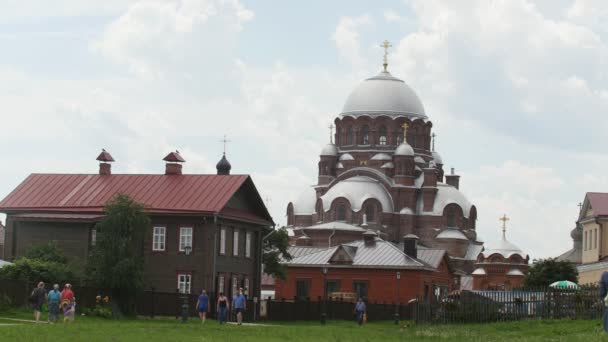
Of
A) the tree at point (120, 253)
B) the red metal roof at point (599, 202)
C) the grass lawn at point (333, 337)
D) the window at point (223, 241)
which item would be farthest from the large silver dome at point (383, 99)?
the grass lawn at point (333, 337)

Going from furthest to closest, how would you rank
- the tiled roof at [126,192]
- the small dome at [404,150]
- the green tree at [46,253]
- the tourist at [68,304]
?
the small dome at [404,150] → the tiled roof at [126,192] → the green tree at [46,253] → the tourist at [68,304]

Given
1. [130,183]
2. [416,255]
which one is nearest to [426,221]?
[416,255]

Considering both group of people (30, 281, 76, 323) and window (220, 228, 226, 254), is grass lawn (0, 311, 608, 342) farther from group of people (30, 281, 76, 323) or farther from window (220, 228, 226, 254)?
window (220, 228, 226, 254)

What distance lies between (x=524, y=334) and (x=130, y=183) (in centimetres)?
3057

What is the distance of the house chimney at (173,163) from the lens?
5947cm

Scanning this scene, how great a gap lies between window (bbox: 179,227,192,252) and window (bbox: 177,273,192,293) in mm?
1078

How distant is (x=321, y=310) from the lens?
57.7 meters

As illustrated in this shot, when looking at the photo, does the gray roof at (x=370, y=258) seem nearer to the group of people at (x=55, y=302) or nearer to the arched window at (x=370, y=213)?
the arched window at (x=370, y=213)

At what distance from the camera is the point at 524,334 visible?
103 feet

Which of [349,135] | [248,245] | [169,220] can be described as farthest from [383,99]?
[169,220]

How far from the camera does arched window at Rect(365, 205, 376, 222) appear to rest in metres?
110

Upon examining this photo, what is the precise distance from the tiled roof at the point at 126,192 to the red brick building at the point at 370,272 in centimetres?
1842

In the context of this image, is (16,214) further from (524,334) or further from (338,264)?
(524,334)

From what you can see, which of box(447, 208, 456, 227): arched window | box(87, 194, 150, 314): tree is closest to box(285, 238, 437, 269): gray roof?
box(87, 194, 150, 314): tree
